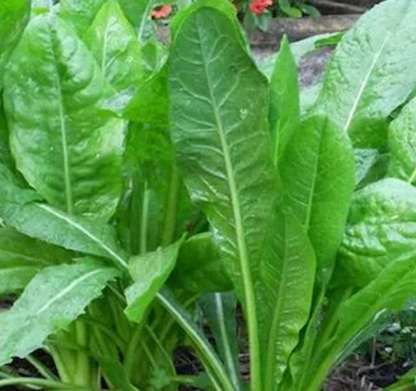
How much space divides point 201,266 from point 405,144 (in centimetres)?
37

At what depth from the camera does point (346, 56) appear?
6.04ft

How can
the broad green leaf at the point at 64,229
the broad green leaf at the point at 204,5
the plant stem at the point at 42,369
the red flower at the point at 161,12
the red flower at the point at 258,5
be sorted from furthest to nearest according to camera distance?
the red flower at the point at 258,5, the red flower at the point at 161,12, the plant stem at the point at 42,369, the broad green leaf at the point at 64,229, the broad green leaf at the point at 204,5

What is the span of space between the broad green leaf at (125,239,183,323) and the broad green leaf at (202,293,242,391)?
0.97ft

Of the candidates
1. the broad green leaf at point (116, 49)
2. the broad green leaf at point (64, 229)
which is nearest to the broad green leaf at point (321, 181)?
the broad green leaf at point (64, 229)

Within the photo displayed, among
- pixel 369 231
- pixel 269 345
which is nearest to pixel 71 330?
pixel 269 345

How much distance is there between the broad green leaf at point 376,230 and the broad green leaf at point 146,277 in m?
0.25

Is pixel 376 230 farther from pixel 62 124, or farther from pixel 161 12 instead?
pixel 161 12

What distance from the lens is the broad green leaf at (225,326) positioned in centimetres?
178

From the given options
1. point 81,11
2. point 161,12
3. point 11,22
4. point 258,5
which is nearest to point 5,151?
point 11,22

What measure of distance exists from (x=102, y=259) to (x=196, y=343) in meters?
0.21

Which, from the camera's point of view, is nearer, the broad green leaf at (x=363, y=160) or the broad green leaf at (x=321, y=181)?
the broad green leaf at (x=321, y=181)

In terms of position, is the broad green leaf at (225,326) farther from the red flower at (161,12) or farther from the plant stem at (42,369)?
the red flower at (161,12)

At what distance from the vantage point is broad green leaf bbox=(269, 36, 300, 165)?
1.57 metres

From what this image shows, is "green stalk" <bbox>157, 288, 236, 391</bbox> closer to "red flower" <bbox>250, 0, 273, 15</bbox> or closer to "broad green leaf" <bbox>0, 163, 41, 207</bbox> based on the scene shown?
"broad green leaf" <bbox>0, 163, 41, 207</bbox>
